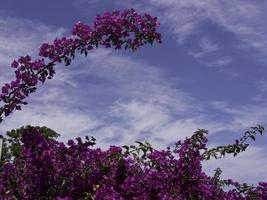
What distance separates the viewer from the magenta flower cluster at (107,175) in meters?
6.80

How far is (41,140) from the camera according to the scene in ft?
24.7

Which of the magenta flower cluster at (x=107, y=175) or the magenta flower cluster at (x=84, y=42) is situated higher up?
the magenta flower cluster at (x=84, y=42)

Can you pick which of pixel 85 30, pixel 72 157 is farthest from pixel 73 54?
pixel 72 157

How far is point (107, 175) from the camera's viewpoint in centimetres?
711

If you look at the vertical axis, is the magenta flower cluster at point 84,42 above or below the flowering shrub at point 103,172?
above

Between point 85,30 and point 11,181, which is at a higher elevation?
point 85,30

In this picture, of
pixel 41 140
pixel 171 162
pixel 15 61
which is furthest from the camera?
pixel 15 61

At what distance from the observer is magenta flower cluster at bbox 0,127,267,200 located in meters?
6.80

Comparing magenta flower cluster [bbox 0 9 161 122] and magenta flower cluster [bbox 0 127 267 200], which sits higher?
magenta flower cluster [bbox 0 9 161 122]

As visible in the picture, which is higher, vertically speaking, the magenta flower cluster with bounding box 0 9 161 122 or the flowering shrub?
the magenta flower cluster with bounding box 0 9 161 122

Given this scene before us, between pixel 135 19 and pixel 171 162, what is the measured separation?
7.73ft

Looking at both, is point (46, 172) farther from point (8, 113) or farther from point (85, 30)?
point (85, 30)

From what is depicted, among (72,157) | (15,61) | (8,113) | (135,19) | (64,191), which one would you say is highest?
(135,19)

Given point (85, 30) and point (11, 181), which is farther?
point (85, 30)
